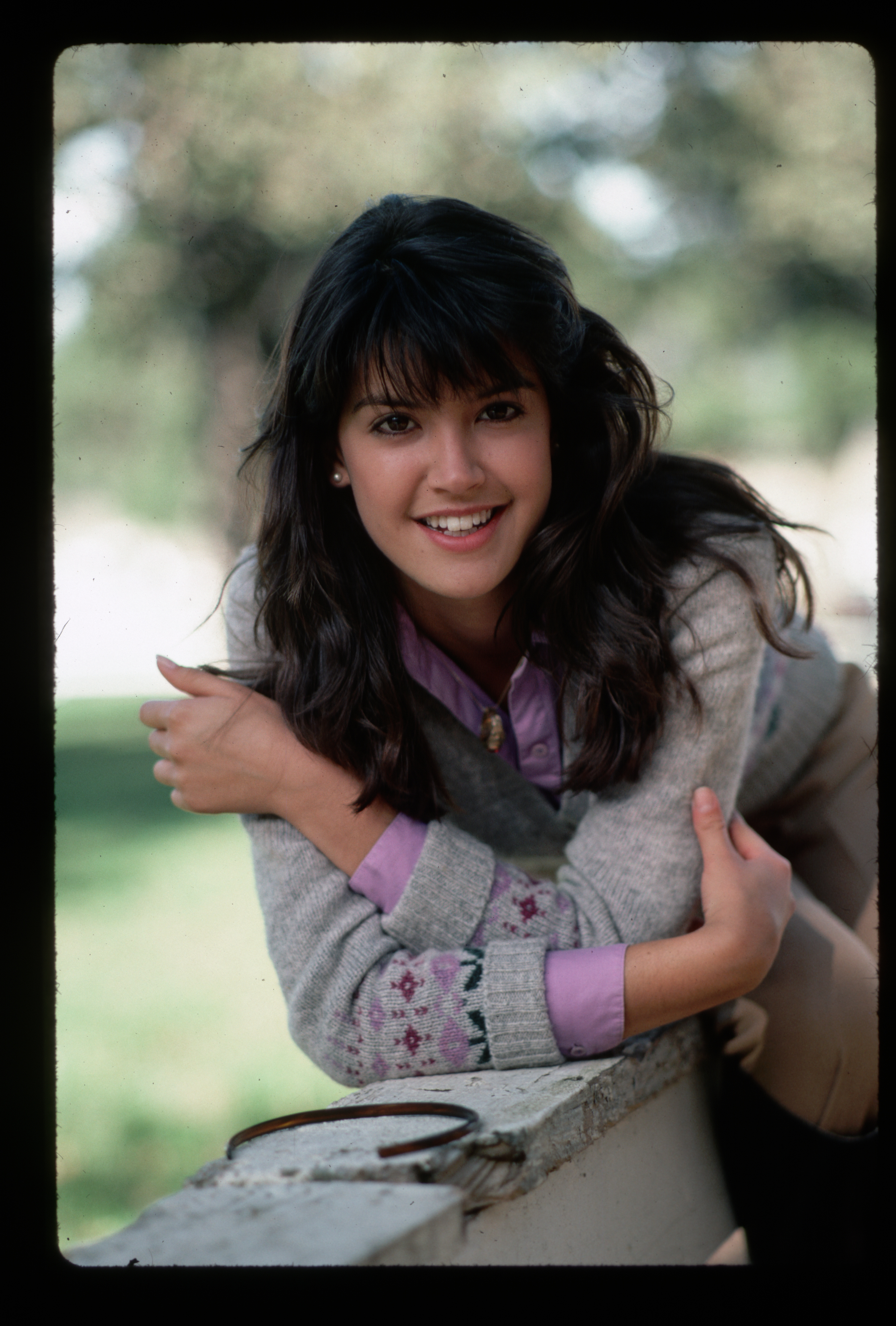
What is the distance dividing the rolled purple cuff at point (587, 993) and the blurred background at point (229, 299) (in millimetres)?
480

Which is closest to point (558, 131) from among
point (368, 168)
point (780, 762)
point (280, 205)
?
point (368, 168)

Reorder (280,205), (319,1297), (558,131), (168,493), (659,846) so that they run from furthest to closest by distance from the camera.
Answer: (168,493) → (558,131) → (280,205) → (659,846) → (319,1297)

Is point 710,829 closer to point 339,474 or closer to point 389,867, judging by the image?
point 389,867

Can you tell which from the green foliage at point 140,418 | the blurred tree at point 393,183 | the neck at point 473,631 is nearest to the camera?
the neck at point 473,631

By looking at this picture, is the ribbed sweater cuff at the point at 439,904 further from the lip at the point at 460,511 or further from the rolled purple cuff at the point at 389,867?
the lip at the point at 460,511

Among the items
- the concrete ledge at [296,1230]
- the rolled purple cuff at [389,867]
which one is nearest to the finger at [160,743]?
the rolled purple cuff at [389,867]

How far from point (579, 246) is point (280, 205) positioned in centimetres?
338

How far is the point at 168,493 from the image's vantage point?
400 inches

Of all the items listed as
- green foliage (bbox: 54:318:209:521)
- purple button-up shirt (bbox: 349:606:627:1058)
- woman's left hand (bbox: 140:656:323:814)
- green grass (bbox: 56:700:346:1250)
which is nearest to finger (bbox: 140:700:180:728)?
woman's left hand (bbox: 140:656:323:814)

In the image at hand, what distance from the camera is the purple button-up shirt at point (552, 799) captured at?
4.52 feet

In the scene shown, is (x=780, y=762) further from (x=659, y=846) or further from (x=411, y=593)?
(x=411, y=593)

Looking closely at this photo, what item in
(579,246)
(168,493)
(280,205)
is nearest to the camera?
(280,205)

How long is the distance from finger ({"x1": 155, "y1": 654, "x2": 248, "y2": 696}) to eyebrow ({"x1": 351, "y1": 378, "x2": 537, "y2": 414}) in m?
0.44

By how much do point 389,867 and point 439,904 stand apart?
82 millimetres
